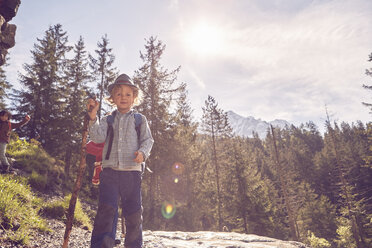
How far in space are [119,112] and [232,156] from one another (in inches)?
990

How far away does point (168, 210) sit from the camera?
77.1ft

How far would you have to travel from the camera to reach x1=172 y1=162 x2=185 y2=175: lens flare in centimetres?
2320

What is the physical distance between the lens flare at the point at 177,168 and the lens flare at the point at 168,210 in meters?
3.71

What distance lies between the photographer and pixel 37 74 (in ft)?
64.5

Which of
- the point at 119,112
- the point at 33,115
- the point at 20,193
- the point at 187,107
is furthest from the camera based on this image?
the point at 187,107

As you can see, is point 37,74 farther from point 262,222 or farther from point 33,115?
point 262,222

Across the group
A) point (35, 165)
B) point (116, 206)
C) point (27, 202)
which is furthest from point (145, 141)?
point (35, 165)

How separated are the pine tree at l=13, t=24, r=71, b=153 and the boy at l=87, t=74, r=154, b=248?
18227 millimetres

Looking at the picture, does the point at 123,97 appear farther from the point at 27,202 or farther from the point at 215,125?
the point at 215,125

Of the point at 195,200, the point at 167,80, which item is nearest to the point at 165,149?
the point at 167,80

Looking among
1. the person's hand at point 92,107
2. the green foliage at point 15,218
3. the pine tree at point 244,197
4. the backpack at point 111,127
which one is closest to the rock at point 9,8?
the green foliage at point 15,218

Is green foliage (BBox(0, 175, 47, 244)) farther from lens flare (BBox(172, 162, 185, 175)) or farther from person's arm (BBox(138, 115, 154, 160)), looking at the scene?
lens flare (BBox(172, 162, 185, 175))

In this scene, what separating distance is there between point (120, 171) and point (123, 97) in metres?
1.17

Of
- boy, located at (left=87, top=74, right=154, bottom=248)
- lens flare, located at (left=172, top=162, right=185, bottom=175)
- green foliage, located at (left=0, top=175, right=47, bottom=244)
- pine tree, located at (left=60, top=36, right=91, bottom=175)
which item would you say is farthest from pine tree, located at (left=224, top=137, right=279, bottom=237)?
boy, located at (left=87, top=74, right=154, bottom=248)
